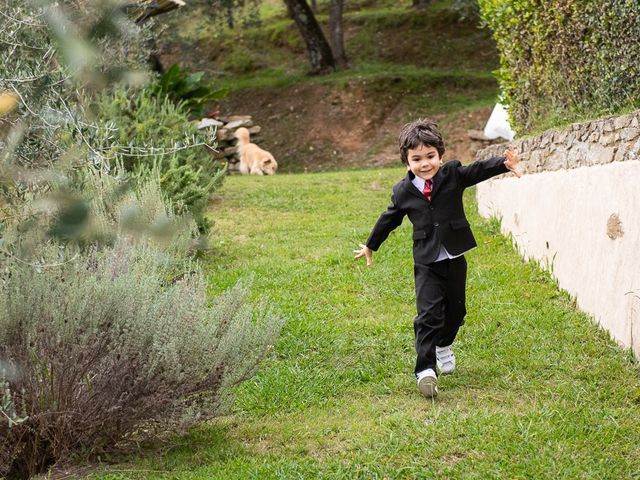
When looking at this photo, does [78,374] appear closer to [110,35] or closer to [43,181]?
[43,181]

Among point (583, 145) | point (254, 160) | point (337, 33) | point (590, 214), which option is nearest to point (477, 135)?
point (254, 160)

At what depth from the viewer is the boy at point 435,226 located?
5031mm

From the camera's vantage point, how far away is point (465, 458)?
13.3ft

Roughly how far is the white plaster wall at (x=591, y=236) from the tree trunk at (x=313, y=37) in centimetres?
1646

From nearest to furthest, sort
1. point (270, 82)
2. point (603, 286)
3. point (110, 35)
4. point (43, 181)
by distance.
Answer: point (110, 35) < point (43, 181) < point (603, 286) < point (270, 82)

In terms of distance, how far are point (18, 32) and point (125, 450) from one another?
212 cm

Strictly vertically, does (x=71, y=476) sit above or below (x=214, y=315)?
below

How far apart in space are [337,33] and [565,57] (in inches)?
679

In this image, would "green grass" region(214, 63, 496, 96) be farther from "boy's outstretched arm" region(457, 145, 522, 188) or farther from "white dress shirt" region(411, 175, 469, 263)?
"boy's outstretched arm" region(457, 145, 522, 188)

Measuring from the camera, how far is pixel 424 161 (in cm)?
509

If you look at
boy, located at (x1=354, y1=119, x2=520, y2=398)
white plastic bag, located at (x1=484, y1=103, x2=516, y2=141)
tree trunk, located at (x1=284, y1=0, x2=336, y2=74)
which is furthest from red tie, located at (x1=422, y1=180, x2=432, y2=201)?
tree trunk, located at (x1=284, y1=0, x2=336, y2=74)

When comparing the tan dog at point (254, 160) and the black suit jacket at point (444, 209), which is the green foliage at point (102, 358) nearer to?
the black suit jacket at point (444, 209)

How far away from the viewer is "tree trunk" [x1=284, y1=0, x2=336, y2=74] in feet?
77.1

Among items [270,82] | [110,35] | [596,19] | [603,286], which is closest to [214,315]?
[110,35]
